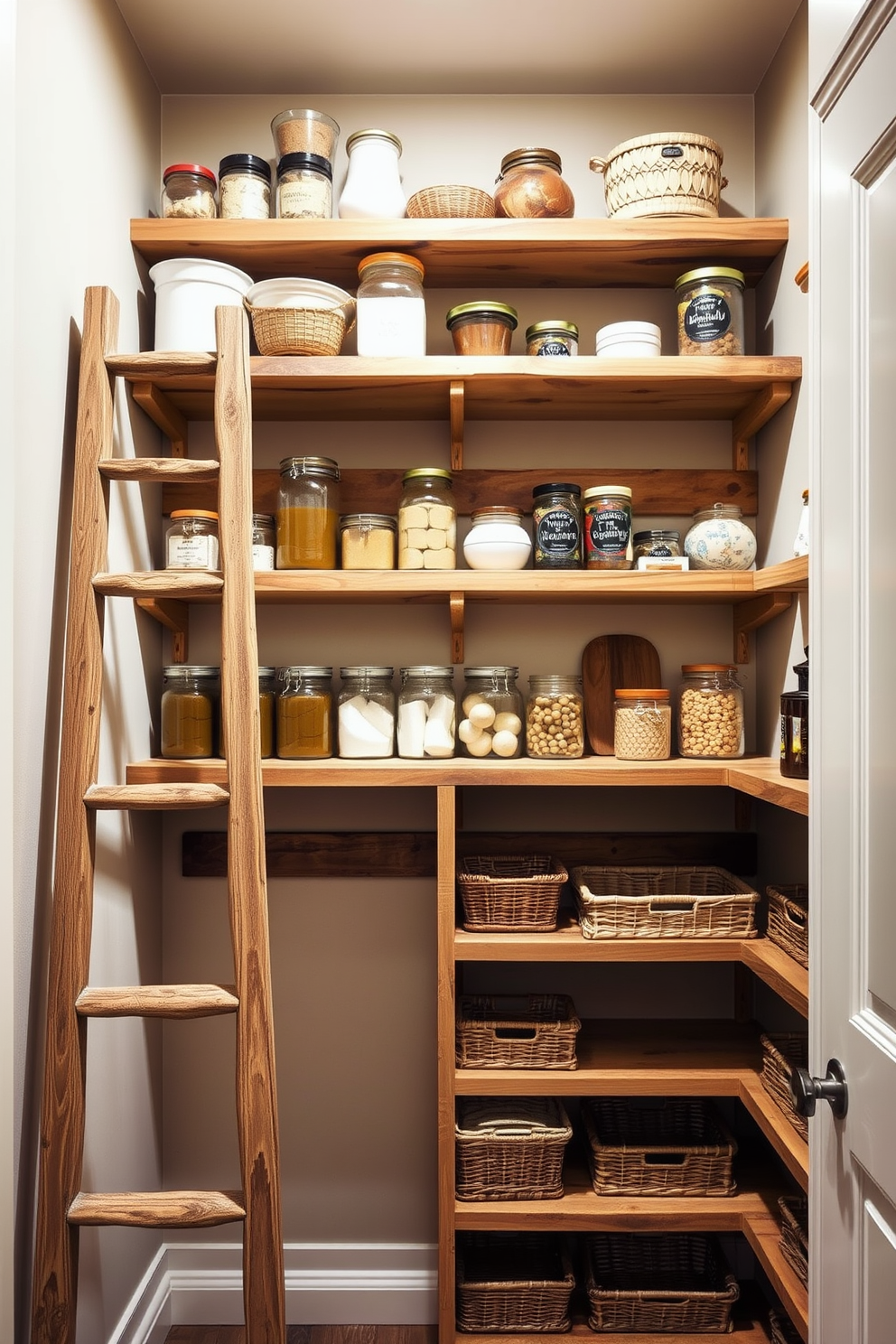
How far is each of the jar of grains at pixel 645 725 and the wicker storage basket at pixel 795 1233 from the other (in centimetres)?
81

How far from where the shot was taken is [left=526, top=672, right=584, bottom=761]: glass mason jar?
190 cm

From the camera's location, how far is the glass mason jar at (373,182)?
1897 millimetres

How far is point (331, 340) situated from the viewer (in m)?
1.87

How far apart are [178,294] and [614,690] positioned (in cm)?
118

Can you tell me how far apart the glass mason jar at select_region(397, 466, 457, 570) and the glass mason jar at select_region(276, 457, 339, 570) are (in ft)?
0.51

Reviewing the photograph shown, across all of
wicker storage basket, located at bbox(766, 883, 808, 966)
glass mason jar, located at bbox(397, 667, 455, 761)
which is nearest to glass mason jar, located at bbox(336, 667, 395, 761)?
glass mason jar, located at bbox(397, 667, 455, 761)

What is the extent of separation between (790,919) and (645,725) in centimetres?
45

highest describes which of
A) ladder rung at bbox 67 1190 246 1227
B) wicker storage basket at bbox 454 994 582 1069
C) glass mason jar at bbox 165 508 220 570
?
glass mason jar at bbox 165 508 220 570

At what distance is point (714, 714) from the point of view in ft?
6.19

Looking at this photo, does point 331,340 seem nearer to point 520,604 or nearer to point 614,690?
point 520,604

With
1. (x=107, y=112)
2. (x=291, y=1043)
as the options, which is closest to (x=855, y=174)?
(x=107, y=112)

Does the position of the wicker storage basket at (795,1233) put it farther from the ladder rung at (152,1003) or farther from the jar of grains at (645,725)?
the ladder rung at (152,1003)

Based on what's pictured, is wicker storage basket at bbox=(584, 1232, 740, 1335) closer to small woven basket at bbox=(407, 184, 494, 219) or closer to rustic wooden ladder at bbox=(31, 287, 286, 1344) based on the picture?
rustic wooden ladder at bbox=(31, 287, 286, 1344)

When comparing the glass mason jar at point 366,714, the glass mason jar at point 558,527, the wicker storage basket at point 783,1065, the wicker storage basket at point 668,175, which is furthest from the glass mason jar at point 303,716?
the wicker storage basket at point 668,175
